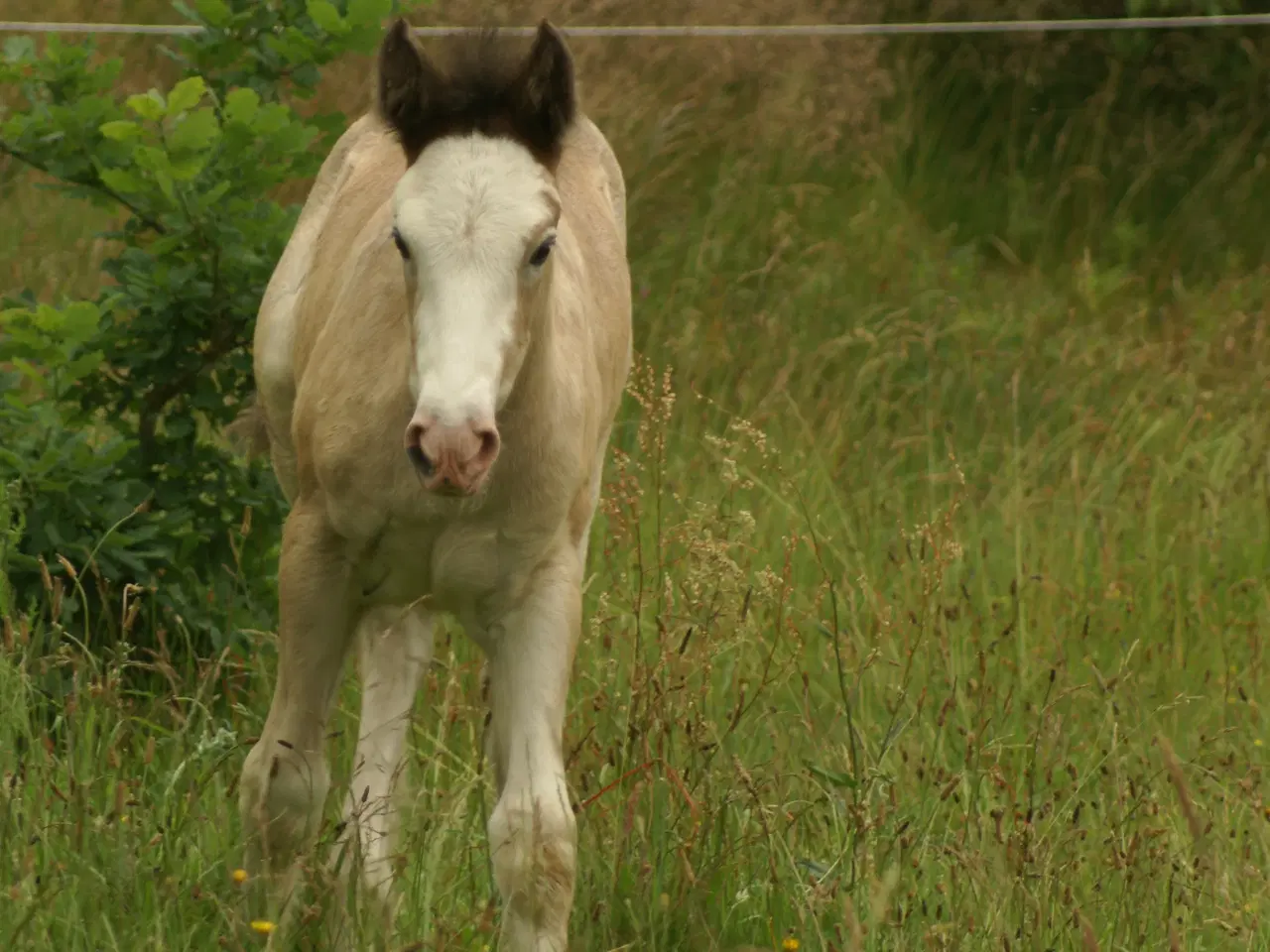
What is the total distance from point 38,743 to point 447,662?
1070 mm

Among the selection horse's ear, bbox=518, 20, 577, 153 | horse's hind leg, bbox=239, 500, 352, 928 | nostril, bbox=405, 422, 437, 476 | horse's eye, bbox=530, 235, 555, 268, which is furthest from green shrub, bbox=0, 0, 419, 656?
nostril, bbox=405, 422, 437, 476

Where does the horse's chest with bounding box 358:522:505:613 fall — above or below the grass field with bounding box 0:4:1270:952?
above

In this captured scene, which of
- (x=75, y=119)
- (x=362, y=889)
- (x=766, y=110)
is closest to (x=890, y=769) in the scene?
(x=362, y=889)

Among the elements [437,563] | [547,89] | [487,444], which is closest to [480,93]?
[547,89]

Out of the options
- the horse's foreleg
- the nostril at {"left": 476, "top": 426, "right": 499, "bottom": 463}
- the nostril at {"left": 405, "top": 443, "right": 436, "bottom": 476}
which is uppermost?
the nostril at {"left": 476, "top": 426, "right": 499, "bottom": 463}

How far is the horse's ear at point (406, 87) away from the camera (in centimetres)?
337

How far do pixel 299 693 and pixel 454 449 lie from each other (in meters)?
0.96

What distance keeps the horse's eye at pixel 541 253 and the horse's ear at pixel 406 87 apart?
0.28 m

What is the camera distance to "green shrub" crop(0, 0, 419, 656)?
446 cm

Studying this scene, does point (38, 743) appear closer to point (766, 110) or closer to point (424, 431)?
point (424, 431)

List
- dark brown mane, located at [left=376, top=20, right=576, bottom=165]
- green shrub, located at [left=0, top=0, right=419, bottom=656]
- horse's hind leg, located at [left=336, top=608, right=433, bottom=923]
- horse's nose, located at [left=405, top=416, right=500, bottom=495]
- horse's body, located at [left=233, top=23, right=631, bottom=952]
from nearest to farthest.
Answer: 1. horse's nose, located at [left=405, top=416, right=500, bottom=495]
2. horse's body, located at [left=233, top=23, right=631, bottom=952]
3. dark brown mane, located at [left=376, top=20, right=576, bottom=165]
4. horse's hind leg, located at [left=336, top=608, right=433, bottom=923]
5. green shrub, located at [left=0, top=0, right=419, bottom=656]

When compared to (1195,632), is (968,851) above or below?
above

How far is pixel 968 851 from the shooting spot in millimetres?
3430

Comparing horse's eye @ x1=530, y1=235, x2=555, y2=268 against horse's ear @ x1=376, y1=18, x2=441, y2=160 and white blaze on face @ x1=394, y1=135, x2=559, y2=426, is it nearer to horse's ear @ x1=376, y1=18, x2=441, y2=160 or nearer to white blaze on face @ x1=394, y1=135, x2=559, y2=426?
white blaze on face @ x1=394, y1=135, x2=559, y2=426
